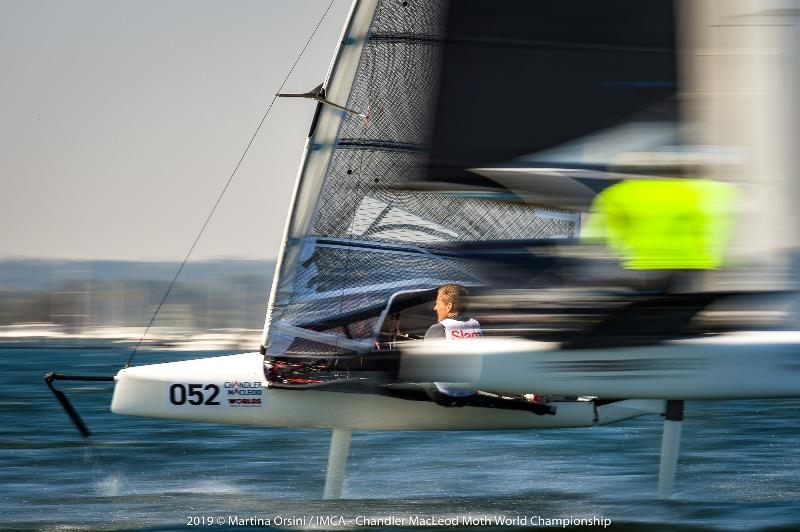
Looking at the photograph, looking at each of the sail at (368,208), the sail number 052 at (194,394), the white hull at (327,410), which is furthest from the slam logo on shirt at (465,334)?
the sail number 052 at (194,394)

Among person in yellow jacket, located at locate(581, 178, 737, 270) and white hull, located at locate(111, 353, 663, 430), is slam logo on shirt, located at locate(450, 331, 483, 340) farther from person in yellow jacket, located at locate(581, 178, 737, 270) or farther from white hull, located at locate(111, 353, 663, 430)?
person in yellow jacket, located at locate(581, 178, 737, 270)

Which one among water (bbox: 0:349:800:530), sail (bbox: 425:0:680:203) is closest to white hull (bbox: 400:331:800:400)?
sail (bbox: 425:0:680:203)

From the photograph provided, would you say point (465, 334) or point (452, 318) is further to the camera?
point (452, 318)

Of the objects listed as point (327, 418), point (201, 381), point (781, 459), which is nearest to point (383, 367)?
point (327, 418)

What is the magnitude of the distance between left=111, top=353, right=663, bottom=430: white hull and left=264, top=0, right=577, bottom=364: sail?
309 millimetres

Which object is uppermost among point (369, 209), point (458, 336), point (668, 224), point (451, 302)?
point (369, 209)

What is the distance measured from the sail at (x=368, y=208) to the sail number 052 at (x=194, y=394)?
0.40 meters

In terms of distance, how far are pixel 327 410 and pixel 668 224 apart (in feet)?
9.88

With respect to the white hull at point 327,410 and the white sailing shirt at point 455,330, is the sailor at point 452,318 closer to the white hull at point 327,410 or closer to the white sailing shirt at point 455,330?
the white sailing shirt at point 455,330

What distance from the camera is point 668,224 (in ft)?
16.4

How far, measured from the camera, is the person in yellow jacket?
499 cm

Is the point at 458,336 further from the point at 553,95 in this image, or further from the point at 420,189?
the point at 553,95

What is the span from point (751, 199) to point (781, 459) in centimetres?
386

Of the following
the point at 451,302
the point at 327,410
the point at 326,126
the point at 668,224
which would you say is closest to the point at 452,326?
the point at 451,302
